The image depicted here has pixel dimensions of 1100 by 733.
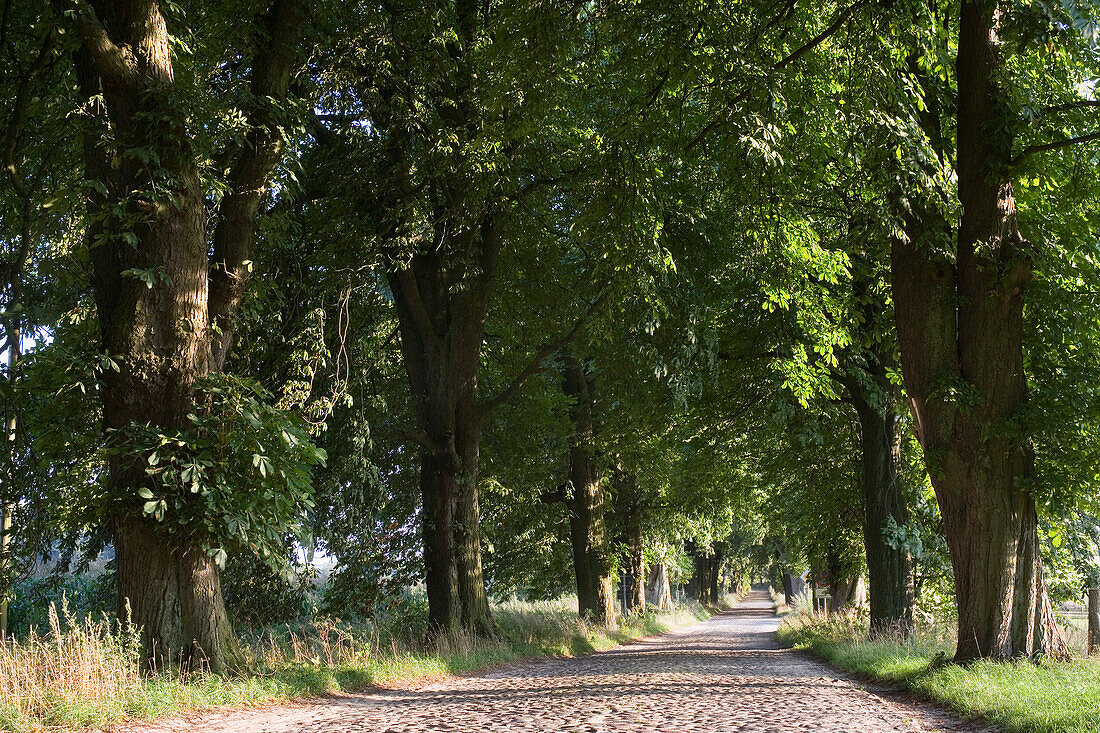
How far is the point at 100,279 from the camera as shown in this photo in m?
8.81

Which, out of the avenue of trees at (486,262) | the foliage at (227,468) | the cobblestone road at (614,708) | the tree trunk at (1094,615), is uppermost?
the avenue of trees at (486,262)

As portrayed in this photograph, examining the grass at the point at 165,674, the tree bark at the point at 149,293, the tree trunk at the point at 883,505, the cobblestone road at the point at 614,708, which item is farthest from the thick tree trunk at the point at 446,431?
the tree trunk at the point at 883,505

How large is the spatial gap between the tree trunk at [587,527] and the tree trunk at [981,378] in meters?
12.6

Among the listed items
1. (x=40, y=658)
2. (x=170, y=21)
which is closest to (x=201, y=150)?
(x=170, y=21)

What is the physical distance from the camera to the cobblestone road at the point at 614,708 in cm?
666

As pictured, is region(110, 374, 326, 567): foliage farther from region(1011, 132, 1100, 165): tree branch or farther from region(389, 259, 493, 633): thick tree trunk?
region(1011, 132, 1100, 165): tree branch

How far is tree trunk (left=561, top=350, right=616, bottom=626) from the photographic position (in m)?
22.1

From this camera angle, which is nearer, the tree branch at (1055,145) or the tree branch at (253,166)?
the tree branch at (1055,145)

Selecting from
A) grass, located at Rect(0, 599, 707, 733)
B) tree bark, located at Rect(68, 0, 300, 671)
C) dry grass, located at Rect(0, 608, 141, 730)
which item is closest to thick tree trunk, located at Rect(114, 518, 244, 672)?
tree bark, located at Rect(68, 0, 300, 671)

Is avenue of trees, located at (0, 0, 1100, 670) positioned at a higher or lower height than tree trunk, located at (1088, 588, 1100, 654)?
higher

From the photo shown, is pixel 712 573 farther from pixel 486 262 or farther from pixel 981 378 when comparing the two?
pixel 981 378

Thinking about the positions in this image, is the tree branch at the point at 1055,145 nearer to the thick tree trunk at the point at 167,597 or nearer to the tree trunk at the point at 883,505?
the tree trunk at the point at 883,505

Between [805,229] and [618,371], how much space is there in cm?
430

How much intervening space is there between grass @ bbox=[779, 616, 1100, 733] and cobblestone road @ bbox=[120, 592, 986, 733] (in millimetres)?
297
